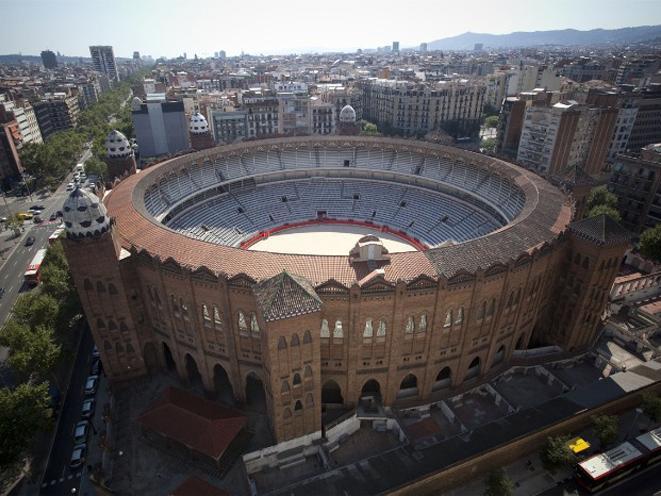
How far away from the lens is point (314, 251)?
70625 millimetres

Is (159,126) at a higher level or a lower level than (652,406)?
higher

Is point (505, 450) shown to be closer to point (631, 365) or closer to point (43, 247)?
point (631, 365)

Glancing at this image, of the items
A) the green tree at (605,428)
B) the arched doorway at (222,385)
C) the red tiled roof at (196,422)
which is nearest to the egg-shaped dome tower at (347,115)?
the arched doorway at (222,385)

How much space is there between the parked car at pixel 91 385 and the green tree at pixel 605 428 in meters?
55.1

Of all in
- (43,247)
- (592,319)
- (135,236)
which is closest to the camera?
(135,236)

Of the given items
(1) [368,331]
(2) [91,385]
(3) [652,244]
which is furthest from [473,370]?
(2) [91,385]

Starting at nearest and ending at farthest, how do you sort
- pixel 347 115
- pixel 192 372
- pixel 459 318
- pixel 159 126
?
pixel 459 318 → pixel 192 372 → pixel 347 115 → pixel 159 126

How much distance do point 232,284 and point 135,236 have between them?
16.3m

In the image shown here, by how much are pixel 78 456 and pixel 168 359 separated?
505 inches

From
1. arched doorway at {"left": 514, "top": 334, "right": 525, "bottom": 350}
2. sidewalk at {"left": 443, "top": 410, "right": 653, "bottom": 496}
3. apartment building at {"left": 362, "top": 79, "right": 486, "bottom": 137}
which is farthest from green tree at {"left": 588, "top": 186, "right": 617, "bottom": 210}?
apartment building at {"left": 362, "top": 79, "right": 486, "bottom": 137}

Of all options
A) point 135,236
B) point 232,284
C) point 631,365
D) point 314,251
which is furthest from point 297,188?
point 631,365

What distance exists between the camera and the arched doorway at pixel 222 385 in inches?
1792

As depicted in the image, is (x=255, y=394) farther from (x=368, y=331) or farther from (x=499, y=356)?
(x=499, y=356)

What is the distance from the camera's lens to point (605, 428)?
3847 cm
